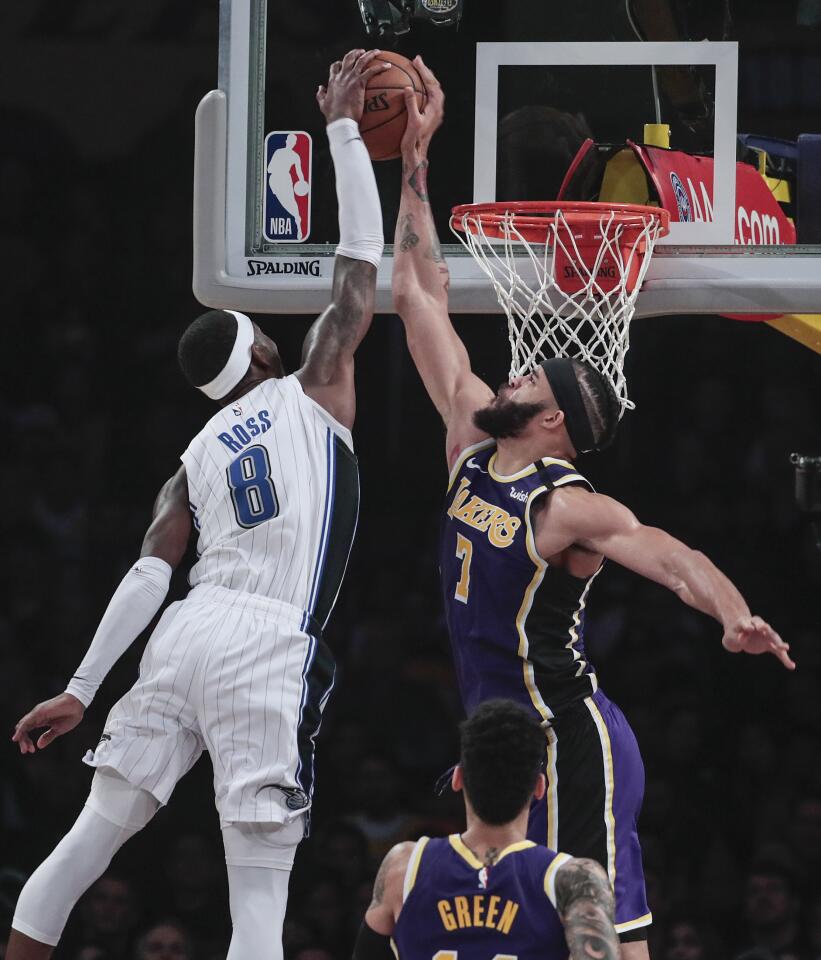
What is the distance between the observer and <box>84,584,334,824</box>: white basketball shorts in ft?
13.2

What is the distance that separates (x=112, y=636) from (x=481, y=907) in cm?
153

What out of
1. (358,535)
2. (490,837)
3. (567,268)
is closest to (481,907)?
(490,837)

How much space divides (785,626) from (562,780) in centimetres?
362

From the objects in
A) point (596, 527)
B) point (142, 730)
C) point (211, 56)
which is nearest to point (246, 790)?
point (142, 730)

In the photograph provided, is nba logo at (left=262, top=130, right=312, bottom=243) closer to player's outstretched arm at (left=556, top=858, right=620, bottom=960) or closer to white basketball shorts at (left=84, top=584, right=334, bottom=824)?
white basketball shorts at (left=84, top=584, right=334, bottom=824)

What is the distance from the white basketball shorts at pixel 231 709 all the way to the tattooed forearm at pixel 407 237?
4.52 feet

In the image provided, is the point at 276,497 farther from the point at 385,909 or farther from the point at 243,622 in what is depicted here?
the point at 385,909

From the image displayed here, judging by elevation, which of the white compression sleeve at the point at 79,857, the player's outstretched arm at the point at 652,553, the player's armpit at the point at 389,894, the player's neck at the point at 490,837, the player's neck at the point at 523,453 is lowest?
the white compression sleeve at the point at 79,857

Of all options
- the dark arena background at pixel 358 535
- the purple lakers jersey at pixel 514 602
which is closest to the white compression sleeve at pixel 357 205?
the purple lakers jersey at pixel 514 602

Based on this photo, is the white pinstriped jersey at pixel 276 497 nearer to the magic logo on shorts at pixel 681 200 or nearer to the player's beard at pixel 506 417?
the player's beard at pixel 506 417

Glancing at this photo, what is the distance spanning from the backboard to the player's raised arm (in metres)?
0.48

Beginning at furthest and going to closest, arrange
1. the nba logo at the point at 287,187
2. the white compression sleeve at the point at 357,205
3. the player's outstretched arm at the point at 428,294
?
the nba logo at the point at 287,187 < the player's outstretched arm at the point at 428,294 < the white compression sleeve at the point at 357,205

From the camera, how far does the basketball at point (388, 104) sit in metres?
4.89

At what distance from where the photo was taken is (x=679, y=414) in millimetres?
7934
